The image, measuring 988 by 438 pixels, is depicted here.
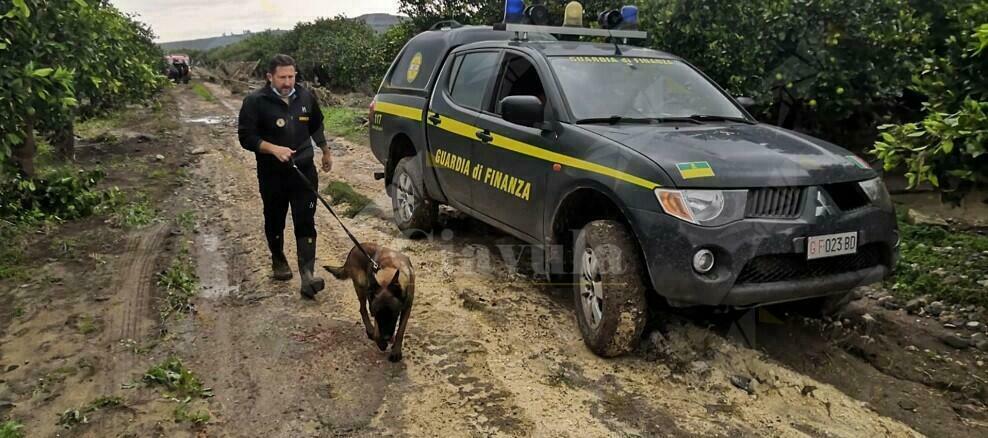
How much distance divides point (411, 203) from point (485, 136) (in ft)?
5.29

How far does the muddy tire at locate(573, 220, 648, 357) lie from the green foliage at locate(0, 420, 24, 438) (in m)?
2.81

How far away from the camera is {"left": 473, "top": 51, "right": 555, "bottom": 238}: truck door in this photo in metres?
4.46

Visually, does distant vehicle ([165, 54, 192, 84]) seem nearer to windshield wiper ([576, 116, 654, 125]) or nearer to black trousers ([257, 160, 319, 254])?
black trousers ([257, 160, 319, 254])

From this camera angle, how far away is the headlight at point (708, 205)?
345 centimetres

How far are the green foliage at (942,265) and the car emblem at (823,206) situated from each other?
1.87 m

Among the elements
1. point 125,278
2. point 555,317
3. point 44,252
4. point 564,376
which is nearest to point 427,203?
point 555,317

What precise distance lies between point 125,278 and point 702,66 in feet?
19.6

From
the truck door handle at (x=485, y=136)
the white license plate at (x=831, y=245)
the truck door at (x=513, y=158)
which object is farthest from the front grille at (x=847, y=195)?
the truck door handle at (x=485, y=136)

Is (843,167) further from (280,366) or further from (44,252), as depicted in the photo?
(44,252)

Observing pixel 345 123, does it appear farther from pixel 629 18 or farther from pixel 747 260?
Result: pixel 747 260

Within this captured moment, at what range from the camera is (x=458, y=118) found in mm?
5461

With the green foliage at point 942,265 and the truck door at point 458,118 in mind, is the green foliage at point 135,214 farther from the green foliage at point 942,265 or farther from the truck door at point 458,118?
the green foliage at point 942,265

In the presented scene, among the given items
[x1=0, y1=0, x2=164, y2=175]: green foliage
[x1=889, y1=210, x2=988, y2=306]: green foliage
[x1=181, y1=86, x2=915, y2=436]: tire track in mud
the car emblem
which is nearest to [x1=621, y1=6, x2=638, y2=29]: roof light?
[x1=181, y1=86, x2=915, y2=436]: tire track in mud

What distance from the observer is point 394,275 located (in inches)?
145
